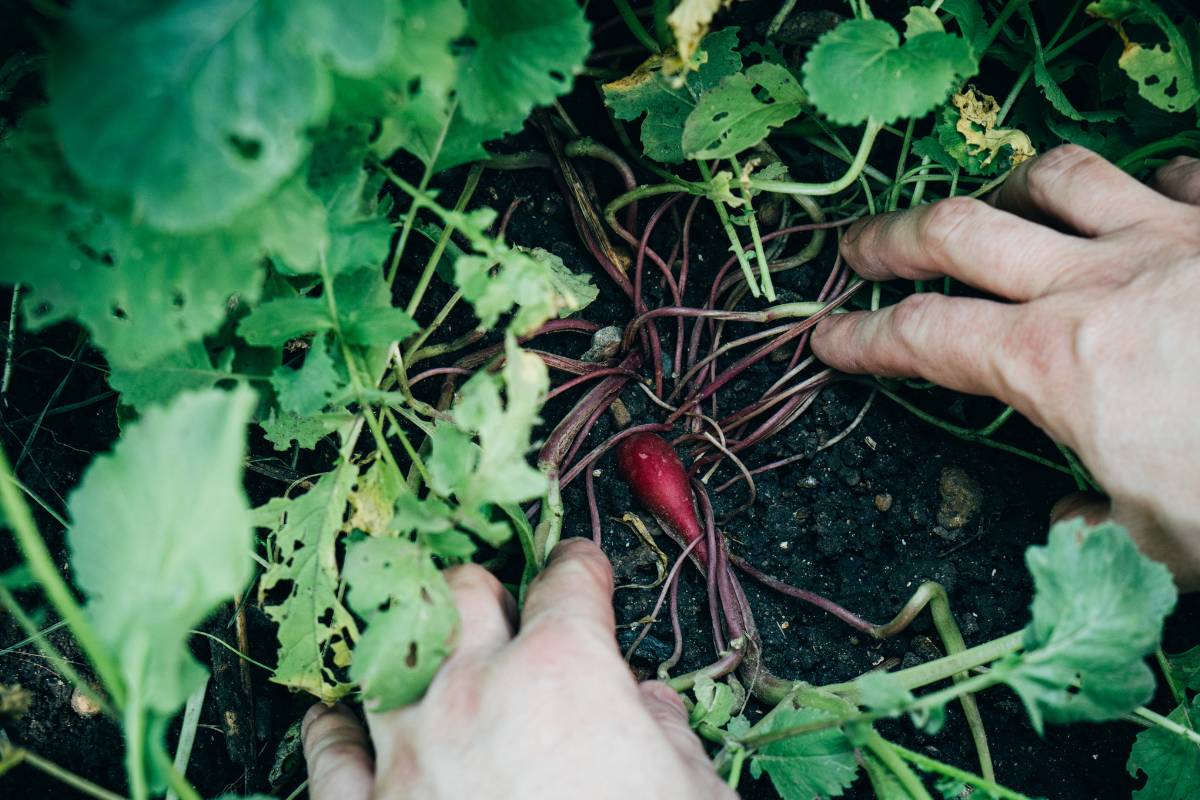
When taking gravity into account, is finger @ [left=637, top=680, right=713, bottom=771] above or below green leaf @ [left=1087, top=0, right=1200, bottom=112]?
below

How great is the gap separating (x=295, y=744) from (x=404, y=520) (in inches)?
25.8

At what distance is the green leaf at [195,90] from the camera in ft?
2.89

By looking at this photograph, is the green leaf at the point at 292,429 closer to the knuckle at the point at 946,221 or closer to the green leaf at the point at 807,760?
the green leaf at the point at 807,760

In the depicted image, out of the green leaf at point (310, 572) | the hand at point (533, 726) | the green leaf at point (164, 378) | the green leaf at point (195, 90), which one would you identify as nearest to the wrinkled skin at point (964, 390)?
the hand at point (533, 726)

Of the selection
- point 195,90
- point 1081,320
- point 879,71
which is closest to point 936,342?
point 1081,320

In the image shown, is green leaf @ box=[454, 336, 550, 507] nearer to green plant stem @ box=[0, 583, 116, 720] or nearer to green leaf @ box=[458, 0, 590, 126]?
green leaf @ box=[458, 0, 590, 126]

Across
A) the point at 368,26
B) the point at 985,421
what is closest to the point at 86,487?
the point at 368,26

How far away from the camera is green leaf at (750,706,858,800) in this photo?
1.25 meters

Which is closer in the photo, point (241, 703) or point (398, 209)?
point (241, 703)

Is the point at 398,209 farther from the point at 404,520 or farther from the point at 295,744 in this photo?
the point at 295,744

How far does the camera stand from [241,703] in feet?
4.97

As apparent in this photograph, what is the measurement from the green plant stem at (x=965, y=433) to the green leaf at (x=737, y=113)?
55 cm

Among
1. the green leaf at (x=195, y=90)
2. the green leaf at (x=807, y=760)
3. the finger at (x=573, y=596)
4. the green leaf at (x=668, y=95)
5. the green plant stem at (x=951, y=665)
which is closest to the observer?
the green leaf at (x=195, y=90)

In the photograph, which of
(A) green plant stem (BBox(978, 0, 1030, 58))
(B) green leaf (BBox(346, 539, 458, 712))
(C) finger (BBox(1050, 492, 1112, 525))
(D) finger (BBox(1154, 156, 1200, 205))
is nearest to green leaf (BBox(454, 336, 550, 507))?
(B) green leaf (BBox(346, 539, 458, 712))
